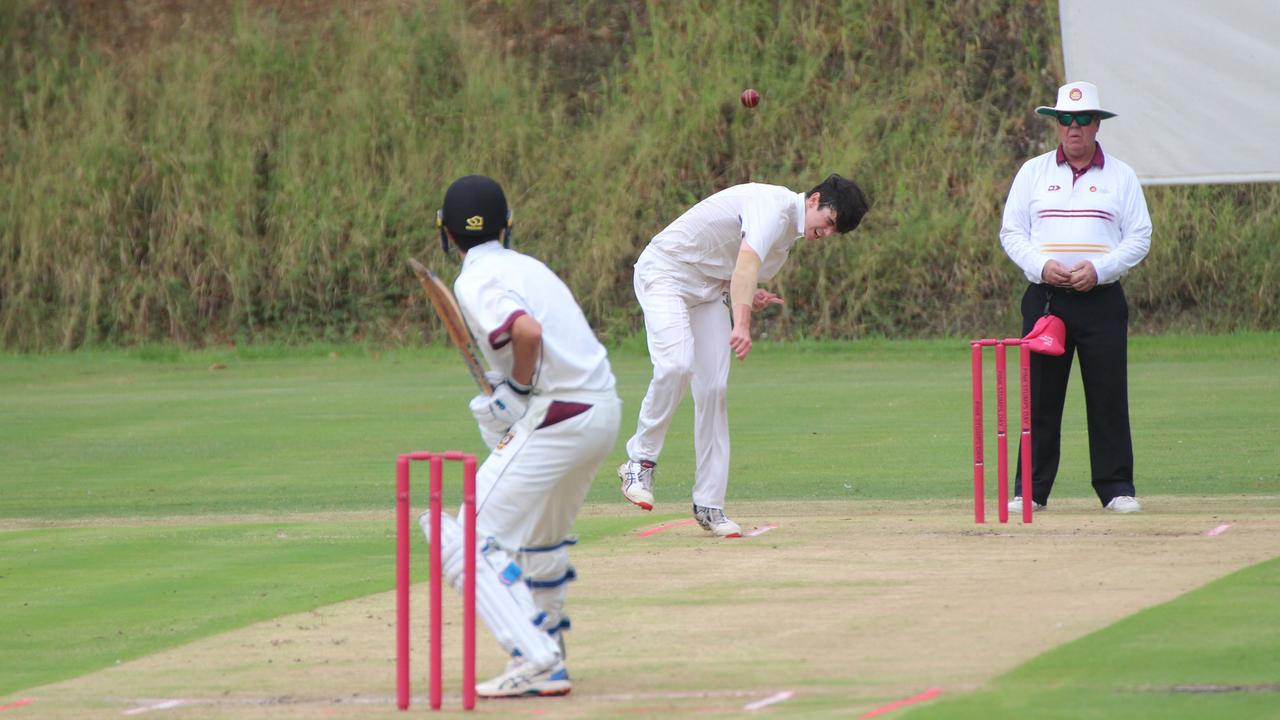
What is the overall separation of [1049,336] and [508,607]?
15.3ft

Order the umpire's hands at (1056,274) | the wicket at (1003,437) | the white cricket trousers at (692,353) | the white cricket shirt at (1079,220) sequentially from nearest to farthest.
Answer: the white cricket trousers at (692,353)
the wicket at (1003,437)
the umpire's hands at (1056,274)
the white cricket shirt at (1079,220)

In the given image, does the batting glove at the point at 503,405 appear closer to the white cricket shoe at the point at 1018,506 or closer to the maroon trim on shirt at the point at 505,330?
the maroon trim on shirt at the point at 505,330

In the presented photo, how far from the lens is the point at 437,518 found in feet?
17.8

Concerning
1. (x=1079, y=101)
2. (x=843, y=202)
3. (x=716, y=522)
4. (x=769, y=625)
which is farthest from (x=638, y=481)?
(x=1079, y=101)

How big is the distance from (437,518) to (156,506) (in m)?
6.18

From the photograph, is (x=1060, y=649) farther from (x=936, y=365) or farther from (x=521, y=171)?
(x=521, y=171)

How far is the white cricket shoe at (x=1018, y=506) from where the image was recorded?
30.9ft

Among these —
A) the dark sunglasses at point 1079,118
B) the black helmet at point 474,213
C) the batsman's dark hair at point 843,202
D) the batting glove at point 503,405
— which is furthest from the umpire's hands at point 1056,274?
the batting glove at point 503,405

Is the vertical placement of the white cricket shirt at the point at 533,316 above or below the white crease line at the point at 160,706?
above

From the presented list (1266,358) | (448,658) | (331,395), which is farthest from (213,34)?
(448,658)

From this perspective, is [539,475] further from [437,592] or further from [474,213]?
[474,213]

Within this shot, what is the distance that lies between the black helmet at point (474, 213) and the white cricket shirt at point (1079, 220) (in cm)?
427

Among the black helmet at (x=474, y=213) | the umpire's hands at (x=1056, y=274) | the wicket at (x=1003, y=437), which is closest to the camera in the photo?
the black helmet at (x=474, y=213)

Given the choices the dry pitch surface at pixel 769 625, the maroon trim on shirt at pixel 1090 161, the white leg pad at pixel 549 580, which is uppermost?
the maroon trim on shirt at pixel 1090 161
